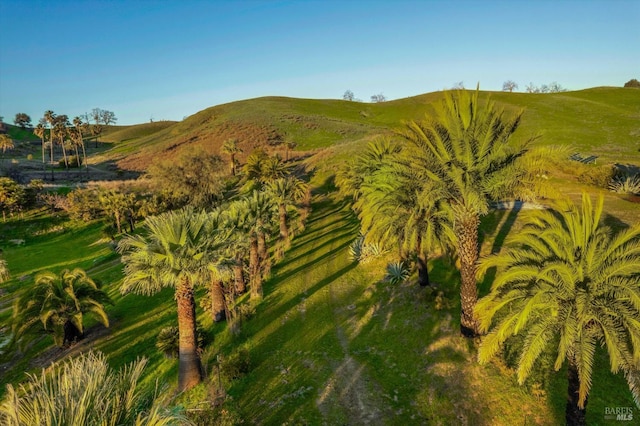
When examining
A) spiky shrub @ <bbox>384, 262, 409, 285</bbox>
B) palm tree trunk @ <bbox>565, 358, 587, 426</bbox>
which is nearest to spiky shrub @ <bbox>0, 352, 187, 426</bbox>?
palm tree trunk @ <bbox>565, 358, 587, 426</bbox>

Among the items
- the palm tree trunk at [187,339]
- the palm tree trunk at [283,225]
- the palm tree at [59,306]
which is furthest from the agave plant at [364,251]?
the palm tree at [59,306]

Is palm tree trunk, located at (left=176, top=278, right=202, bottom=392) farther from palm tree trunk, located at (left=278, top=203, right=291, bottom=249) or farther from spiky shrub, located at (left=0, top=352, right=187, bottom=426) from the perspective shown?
palm tree trunk, located at (left=278, top=203, right=291, bottom=249)

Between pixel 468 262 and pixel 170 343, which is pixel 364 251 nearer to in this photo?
pixel 468 262

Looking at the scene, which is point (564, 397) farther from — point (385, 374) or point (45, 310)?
point (45, 310)

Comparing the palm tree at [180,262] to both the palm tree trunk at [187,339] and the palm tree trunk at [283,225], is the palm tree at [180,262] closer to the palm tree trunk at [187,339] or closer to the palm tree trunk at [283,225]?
the palm tree trunk at [187,339]

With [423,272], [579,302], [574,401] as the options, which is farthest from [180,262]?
[574,401]

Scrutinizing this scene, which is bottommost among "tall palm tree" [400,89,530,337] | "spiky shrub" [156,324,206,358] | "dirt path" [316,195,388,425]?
"dirt path" [316,195,388,425]
